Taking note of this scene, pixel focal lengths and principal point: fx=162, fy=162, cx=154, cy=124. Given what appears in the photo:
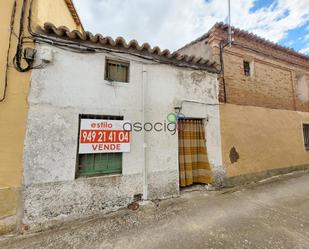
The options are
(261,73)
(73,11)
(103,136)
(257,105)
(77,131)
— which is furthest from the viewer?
(261,73)

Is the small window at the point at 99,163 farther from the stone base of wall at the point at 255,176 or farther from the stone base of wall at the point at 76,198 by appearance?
the stone base of wall at the point at 255,176

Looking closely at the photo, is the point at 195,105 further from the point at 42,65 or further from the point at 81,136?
the point at 42,65

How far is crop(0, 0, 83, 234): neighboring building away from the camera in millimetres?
3045

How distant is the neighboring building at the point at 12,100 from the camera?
3.04 meters

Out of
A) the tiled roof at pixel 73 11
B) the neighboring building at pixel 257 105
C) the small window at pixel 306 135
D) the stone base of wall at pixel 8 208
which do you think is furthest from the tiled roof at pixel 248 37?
the stone base of wall at pixel 8 208

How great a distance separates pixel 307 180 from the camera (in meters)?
5.89

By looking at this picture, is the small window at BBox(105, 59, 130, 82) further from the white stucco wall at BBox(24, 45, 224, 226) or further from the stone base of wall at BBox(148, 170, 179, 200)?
the stone base of wall at BBox(148, 170, 179, 200)

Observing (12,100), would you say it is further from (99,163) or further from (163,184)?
(163,184)

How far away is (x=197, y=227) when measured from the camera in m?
3.21

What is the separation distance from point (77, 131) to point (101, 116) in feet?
2.11

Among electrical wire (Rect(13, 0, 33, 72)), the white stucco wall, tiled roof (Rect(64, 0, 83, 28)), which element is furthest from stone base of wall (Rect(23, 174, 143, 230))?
tiled roof (Rect(64, 0, 83, 28))

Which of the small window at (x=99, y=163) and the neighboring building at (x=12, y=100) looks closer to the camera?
the neighboring building at (x=12, y=100)

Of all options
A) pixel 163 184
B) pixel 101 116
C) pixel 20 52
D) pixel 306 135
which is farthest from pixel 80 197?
pixel 306 135

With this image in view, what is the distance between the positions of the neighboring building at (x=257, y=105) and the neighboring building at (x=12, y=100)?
531 cm
